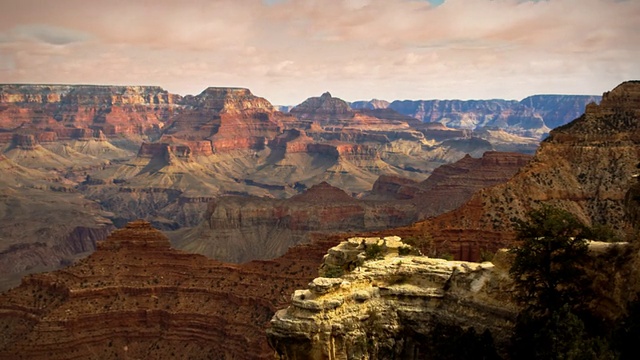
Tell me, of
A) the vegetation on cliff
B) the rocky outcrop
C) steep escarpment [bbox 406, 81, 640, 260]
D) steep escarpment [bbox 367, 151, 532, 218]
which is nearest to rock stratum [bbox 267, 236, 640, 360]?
the rocky outcrop

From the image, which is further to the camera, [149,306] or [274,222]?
[274,222]

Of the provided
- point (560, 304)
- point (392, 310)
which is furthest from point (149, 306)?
point (560, 304)

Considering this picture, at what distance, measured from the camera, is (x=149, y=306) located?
249ft

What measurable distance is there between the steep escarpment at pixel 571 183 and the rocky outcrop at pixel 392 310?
37.6 m

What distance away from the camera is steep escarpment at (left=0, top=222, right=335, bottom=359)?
70.4 m

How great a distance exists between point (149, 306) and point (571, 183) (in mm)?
55508

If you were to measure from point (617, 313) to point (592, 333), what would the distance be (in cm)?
161

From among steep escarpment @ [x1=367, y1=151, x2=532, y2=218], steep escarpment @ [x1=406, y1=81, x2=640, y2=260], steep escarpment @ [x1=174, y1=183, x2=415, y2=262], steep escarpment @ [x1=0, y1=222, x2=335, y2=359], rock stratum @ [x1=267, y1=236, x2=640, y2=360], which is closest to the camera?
rock stratum @ [x1=267, y1=236, x2=640, y2=360]

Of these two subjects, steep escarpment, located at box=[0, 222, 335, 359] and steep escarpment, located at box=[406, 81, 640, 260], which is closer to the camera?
steep escarpment, located at box=[0, 222, 335, 359]

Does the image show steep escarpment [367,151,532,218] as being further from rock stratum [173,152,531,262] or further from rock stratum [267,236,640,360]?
rock stratum [267,236,640,360]

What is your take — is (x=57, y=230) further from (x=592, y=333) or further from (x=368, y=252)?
(x=592, y=333)

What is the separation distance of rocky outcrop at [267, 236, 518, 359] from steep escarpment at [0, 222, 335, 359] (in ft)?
118

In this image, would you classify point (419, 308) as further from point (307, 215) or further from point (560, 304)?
point (307, 215)

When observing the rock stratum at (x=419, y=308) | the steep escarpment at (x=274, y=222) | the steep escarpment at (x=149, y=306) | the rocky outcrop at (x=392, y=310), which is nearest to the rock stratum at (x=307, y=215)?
the steep escarpment at (x=274, y=222)
